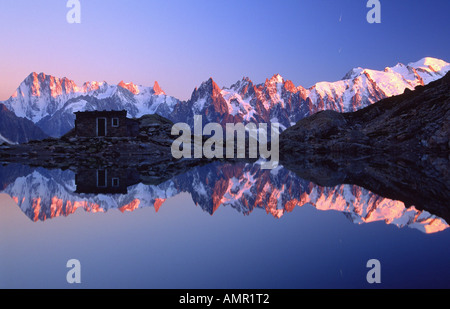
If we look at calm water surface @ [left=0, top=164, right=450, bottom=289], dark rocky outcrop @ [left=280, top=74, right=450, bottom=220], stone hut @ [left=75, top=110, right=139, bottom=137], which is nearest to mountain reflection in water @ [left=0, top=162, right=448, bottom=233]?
calm water surface @ [left=0, top=164, right=450, bottom=289]

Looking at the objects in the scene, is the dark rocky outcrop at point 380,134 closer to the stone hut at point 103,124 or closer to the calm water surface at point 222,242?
the stone hut at point 103,124

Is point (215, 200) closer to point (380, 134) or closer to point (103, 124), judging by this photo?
point (103, 124)

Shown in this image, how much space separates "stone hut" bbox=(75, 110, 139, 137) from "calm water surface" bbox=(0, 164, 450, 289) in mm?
43362

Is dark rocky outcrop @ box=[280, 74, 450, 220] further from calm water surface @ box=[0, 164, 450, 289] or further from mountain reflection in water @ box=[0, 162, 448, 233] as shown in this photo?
calm water surface @ box=[0, 164, 450, 289]

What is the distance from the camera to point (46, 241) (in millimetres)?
8445

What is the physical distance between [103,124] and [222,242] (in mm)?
53201

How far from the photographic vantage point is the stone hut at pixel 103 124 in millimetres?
56406

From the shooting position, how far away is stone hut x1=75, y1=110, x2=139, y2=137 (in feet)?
185

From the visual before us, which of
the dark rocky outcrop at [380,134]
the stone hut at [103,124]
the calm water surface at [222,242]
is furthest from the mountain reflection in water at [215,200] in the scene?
the stone hut at [103,124]

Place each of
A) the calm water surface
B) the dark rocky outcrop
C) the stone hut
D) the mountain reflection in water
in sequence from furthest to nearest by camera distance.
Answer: the stone hut, the dark rocky outcrop, the mountain reflection in water, the calm water surface

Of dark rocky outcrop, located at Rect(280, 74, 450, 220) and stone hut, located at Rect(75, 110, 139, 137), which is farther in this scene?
stone hut, located at Rect(75, 110, 139, 137)
